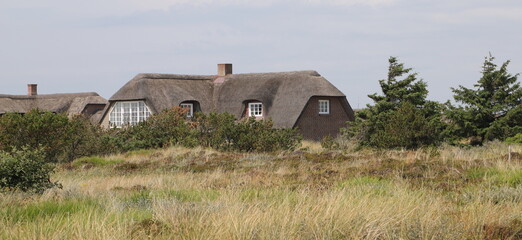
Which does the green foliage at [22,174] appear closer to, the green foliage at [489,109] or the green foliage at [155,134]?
the green foliage at [155,134]

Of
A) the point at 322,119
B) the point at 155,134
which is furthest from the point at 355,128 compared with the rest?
the point at 322,119

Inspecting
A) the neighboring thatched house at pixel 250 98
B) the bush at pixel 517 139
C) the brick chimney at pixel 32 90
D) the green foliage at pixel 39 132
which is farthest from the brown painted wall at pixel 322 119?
the brick chimney at pixel 32 90

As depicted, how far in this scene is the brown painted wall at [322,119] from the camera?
47.8 metres

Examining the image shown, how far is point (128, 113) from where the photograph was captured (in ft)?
170

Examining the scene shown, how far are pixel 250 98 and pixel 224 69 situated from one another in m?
6.40

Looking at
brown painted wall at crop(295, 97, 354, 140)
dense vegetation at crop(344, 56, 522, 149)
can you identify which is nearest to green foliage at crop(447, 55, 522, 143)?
dense vegetation at crop(344, 56, 522, 149)

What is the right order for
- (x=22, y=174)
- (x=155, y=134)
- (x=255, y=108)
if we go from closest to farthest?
(x=22, y=174)
(x=155, y=134)
(x=255, y=108)

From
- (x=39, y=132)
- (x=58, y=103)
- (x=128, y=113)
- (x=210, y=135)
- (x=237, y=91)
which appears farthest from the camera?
(x=58, y=103)

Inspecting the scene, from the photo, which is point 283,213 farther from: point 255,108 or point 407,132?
point 255,108

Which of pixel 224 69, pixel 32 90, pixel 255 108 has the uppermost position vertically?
pixel 224 69

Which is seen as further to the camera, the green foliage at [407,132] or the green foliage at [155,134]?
the green foliage at [155,134]

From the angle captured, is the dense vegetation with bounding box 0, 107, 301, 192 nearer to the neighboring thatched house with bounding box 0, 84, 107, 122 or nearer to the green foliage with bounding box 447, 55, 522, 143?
the green foliage with bounding box 447, 55, 522, 143

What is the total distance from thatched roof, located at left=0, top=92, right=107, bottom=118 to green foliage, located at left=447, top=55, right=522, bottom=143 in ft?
121

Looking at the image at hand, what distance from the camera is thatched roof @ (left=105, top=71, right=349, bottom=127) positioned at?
4797cm
